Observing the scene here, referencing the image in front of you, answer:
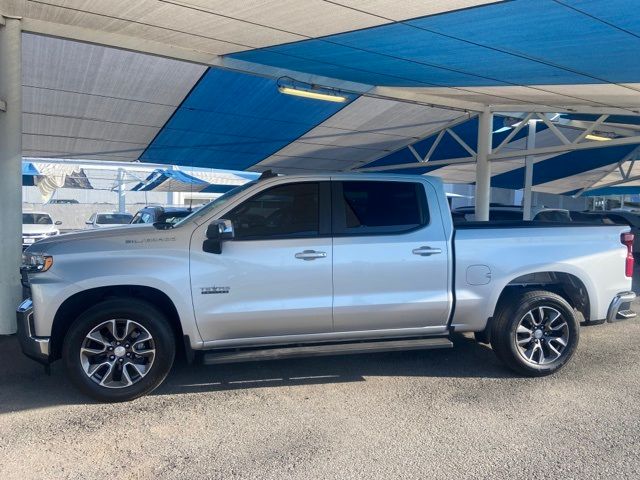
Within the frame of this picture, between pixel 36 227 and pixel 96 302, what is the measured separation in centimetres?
1164

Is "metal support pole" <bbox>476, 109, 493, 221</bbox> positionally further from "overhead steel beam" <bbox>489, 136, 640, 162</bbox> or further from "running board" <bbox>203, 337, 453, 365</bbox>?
A: "running board" <bbox>203, 337, 453, 365</bbox>

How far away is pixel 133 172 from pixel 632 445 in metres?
23.5

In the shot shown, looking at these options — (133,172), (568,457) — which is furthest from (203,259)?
(133,172)

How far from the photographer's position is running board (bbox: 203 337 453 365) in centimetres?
457

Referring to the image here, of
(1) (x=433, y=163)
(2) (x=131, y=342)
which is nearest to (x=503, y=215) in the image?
(1) (x=433, y=163)

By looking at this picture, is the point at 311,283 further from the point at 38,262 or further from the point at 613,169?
the point at 613,169

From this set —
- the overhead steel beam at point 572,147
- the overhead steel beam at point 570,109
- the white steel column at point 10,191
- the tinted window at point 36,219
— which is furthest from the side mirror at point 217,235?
the tinted window at point 36,219

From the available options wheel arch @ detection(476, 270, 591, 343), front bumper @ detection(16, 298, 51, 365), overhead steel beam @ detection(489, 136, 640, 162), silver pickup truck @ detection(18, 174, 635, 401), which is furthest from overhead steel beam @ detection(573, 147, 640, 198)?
front bumper @ detection(16, 298, 51, 365)

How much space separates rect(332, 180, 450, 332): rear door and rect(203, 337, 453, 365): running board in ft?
0.51

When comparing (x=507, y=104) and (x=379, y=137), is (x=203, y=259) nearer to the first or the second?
(x=507, y=104)

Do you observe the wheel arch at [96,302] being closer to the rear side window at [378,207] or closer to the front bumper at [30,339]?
the front bumper at [30,339]

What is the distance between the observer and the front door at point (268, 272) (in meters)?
4.62

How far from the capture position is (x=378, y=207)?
5.15m

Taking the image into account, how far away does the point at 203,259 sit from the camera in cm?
462
